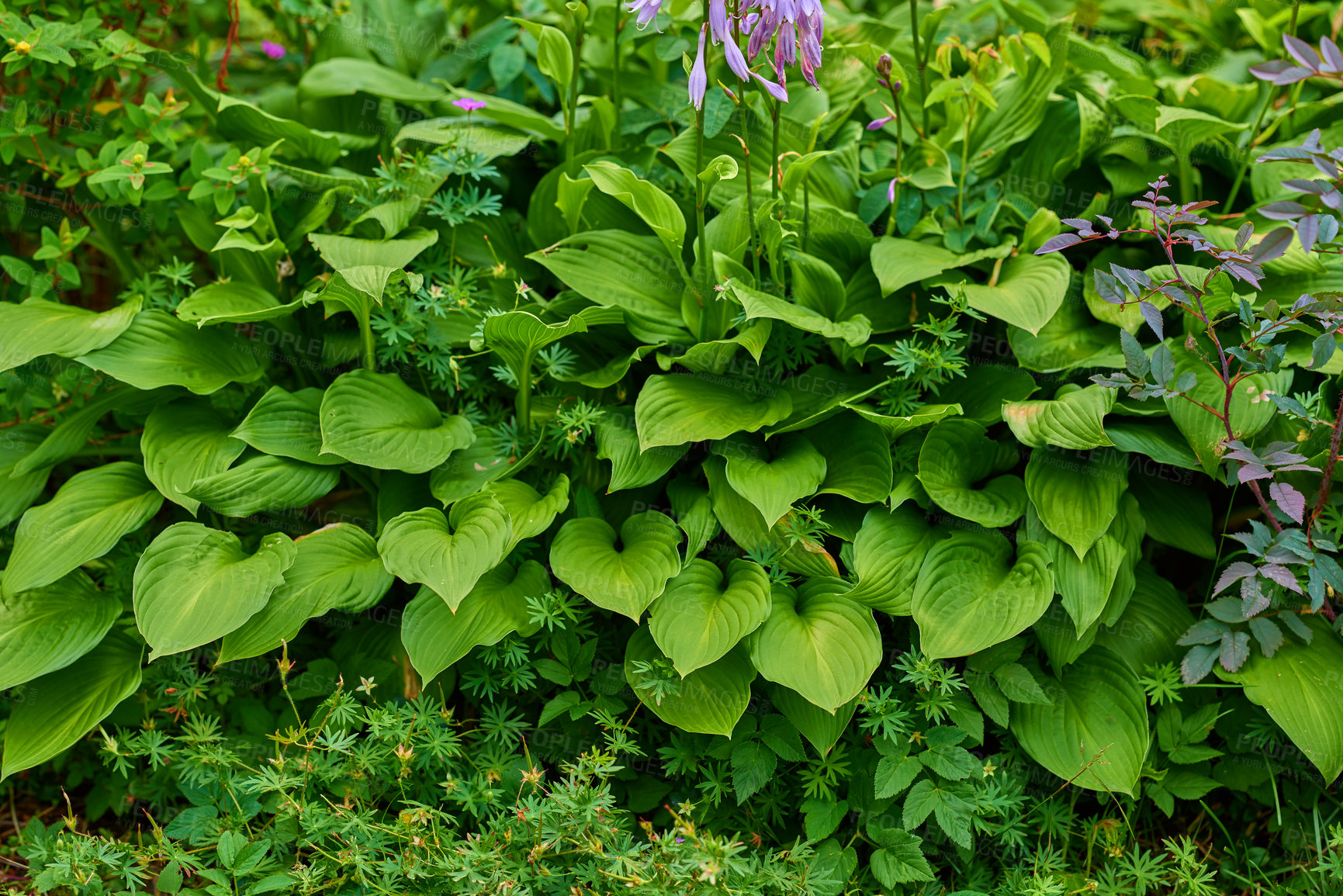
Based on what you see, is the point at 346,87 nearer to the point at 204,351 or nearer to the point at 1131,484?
the point at 204,351

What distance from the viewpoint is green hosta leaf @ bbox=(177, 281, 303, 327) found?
239 cm

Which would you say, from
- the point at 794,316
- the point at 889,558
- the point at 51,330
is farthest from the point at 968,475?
the point at 51,330

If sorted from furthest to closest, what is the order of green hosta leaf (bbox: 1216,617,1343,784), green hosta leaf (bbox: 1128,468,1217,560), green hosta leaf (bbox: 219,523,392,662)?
green hosta leaf (bbox: 1128,468,1217,560), green hosta leaf (bbox: 219,523,392,662), green hosta leaf (bbox: 1216,617,1343,784)

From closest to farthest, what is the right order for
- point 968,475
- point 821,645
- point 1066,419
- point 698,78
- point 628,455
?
point 698,78
point 821,645
point 1066,419
point 628,455
point 968,475

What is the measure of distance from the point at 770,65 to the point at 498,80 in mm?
1358

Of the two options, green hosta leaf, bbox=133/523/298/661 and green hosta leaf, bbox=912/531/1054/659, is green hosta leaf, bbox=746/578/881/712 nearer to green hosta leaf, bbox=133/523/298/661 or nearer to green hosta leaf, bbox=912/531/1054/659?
green hosta leaf, bbox=912/531/1054/659

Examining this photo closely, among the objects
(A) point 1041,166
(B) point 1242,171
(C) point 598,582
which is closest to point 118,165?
(C) point 598,582

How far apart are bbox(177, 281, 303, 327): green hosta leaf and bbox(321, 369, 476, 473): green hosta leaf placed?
252mm

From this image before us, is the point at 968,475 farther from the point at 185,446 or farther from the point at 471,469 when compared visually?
the point at 185,446

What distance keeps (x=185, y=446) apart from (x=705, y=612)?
4.69ft

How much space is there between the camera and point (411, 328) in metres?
2.55

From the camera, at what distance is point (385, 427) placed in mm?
2432

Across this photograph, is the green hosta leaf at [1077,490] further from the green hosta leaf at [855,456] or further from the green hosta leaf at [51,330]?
the green hosta leaf at [51,330]

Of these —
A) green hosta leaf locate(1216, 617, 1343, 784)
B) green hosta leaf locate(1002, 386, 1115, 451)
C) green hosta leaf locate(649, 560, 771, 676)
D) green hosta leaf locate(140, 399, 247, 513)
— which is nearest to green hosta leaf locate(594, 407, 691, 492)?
green hosta leaf locate(649, 560, 771, 676)
